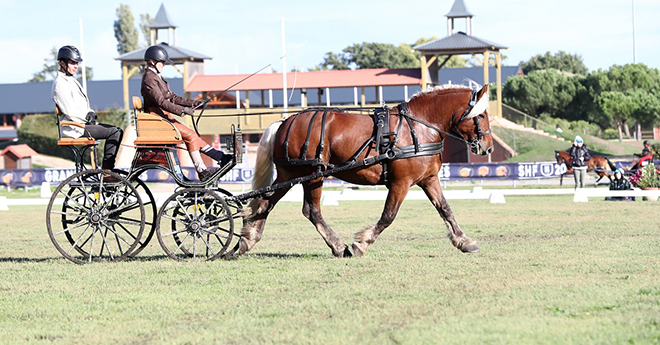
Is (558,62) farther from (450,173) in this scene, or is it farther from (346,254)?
(346,254)

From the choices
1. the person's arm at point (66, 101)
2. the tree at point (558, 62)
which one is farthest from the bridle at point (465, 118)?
the tree at point (558, 62)

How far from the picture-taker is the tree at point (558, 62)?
91438 millimetres

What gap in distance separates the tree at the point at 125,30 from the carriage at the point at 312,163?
3821 inches

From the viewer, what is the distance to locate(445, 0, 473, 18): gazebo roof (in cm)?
4938

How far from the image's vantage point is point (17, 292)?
782 centimetres

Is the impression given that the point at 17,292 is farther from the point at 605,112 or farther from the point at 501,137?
the point at 605,112

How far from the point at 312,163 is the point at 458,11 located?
42.3 m

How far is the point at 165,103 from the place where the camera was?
9.36m

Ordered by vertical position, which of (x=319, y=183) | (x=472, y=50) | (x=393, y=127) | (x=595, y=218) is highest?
(x=472, y=50)

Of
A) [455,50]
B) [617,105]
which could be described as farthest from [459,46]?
[617,105]

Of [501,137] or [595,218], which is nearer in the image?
[595,218]

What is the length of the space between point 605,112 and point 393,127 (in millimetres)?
48961

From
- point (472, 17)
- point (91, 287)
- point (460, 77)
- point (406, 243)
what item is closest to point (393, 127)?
point (406, 243)

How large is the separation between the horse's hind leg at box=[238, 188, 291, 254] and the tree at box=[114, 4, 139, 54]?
3825 inches
